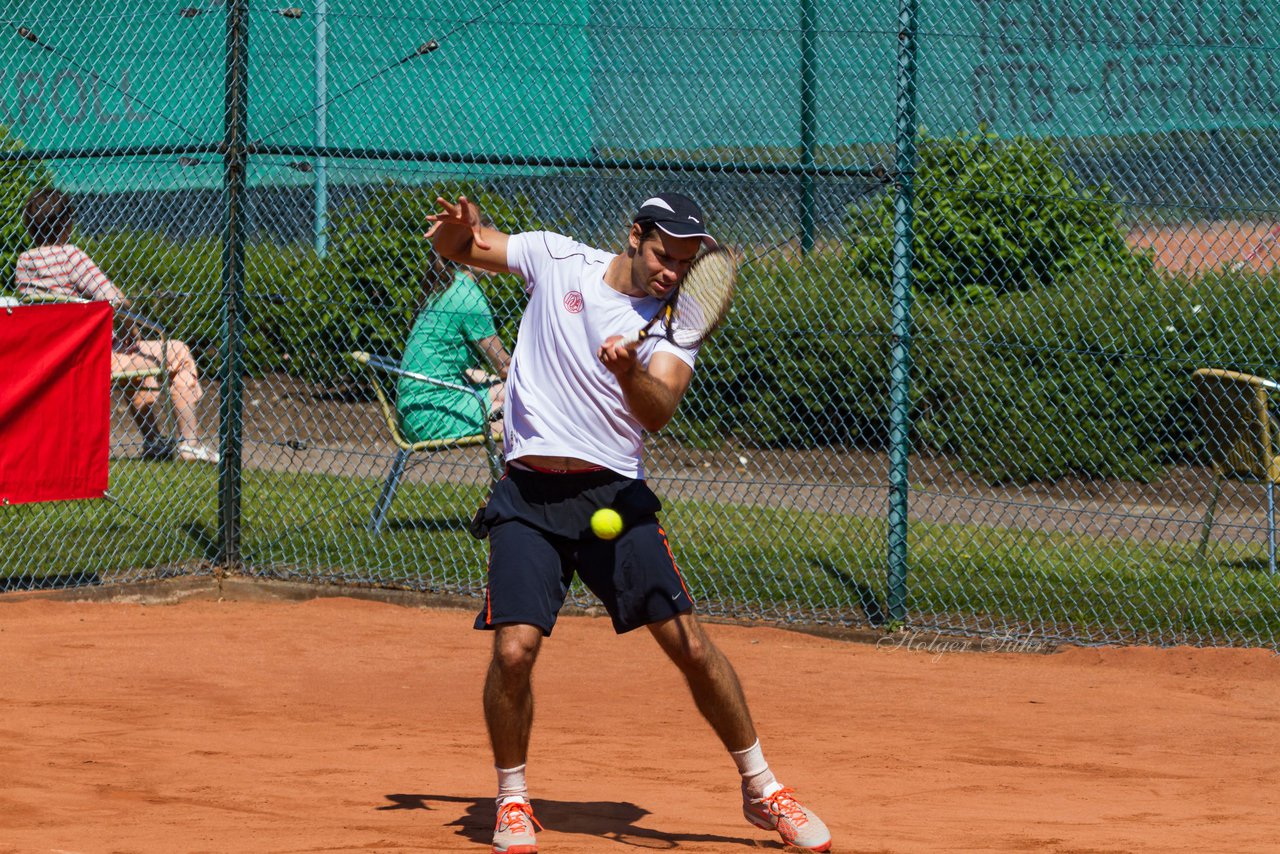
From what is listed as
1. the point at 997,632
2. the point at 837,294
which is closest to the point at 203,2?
the point at 837,294

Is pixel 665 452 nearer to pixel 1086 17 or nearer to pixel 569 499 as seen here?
pixel 1086 17

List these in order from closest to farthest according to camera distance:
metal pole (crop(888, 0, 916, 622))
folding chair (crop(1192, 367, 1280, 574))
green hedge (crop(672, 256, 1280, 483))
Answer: metal pole (crop(888, 0, 916, 622)) → folding chair (crop(1192, 367, 1280, 574)) → green hedge (crop(672, 256, 1280, 483))

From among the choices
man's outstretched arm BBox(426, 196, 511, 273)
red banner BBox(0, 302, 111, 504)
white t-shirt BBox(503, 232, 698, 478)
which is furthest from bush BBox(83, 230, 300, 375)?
white t-shirt BBox(503, 232, 698, 478)

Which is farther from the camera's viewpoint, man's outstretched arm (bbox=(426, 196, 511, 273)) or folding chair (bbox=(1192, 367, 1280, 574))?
folding chair (bbox=(1192, 367, 1280, 574))

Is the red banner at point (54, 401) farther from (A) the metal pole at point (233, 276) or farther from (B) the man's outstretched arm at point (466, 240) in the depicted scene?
(B) the man's outstretched arm at point (466, 240)

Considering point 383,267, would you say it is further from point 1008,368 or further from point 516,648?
point 516,648

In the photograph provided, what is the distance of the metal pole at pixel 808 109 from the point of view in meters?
8.44

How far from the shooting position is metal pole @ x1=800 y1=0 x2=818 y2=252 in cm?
844

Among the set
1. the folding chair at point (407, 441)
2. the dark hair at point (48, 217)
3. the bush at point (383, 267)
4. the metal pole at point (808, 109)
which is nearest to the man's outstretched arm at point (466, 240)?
the metal pole at point (808, 109)

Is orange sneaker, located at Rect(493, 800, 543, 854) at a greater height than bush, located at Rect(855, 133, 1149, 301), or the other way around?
bush, located at Rect(855, 133, 1149, 301)

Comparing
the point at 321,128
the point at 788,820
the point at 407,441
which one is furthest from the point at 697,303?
the point at 321,128

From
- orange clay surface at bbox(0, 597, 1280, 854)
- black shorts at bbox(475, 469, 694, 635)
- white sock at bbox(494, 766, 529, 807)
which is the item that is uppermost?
black shorts at bbox(475, 469, 694, 635)

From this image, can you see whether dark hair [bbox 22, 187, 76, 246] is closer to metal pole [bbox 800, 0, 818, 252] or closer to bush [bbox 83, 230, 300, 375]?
bush [bbox 83, 230, 300, 375]

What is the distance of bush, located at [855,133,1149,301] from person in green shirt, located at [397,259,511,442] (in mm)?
2212
